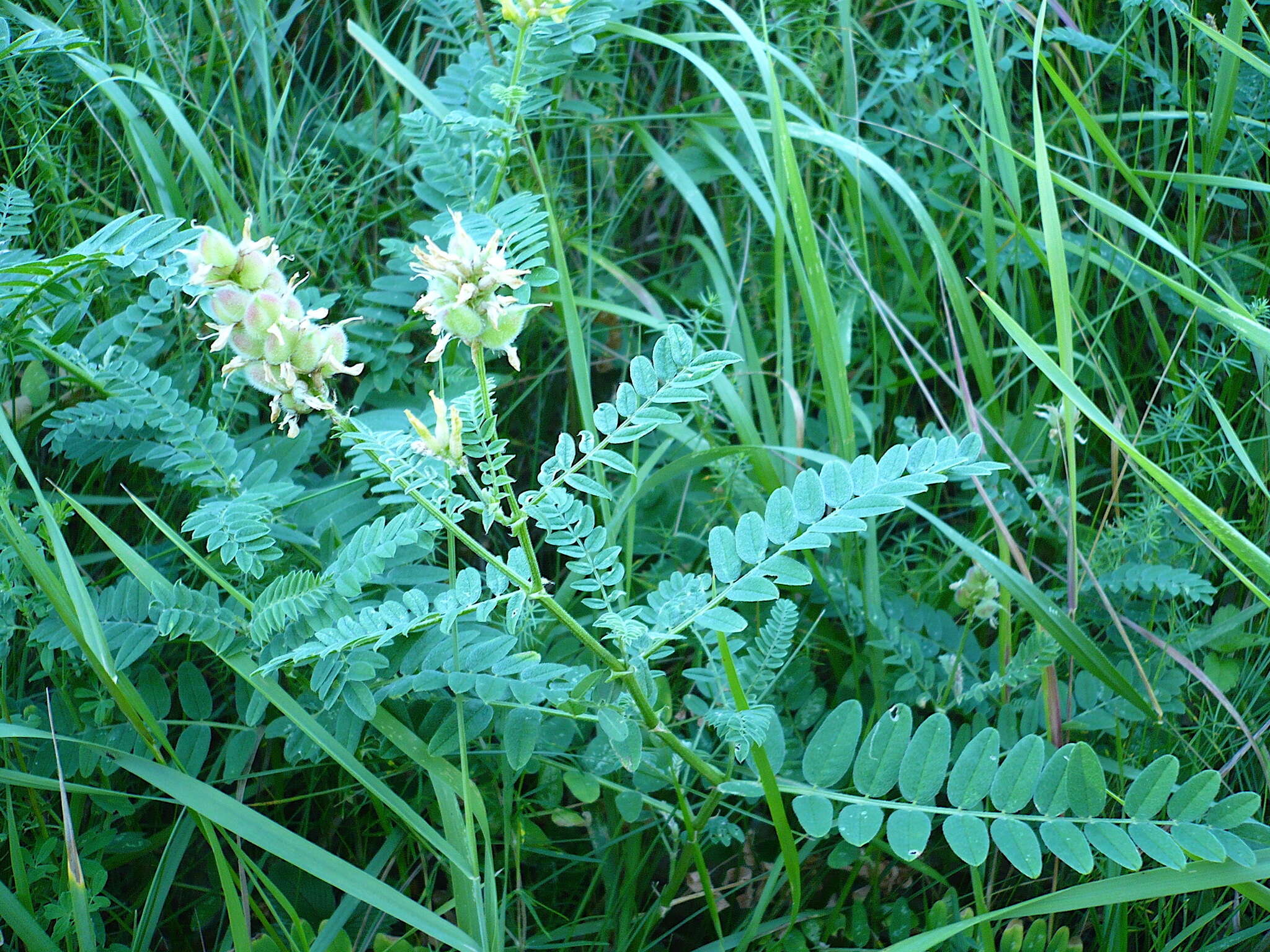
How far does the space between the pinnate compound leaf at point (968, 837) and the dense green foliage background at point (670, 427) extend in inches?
6.3

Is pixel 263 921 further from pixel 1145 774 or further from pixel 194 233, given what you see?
pixel 1145 774

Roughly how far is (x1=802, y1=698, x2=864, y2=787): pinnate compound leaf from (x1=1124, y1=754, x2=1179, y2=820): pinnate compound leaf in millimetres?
363

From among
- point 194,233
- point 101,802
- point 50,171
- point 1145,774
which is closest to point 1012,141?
point 1145,774

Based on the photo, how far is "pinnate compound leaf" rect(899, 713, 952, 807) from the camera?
1.40 m

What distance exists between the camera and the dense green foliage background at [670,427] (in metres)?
1.59

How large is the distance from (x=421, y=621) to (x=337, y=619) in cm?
20

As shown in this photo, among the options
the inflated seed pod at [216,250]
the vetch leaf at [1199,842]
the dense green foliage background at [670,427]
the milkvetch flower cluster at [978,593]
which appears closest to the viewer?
the inflated seed pod at [216,250]

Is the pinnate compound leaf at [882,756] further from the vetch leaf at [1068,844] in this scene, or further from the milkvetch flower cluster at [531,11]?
the milkvetch flower cluster at [531,11]

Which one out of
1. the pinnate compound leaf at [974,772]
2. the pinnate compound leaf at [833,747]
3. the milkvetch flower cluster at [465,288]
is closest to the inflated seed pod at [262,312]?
the milkvetch flower cluster at [465,288]

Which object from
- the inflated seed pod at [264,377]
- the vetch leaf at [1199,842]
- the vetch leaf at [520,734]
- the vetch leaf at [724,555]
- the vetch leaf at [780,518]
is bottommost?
the vetch leaf at [1199,842]

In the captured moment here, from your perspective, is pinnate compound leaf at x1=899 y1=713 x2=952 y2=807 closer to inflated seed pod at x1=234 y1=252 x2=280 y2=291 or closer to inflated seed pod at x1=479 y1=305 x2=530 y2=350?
inflated seed pod at x1=479 y1=305 x2=530 y2=350

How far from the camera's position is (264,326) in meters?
1.04

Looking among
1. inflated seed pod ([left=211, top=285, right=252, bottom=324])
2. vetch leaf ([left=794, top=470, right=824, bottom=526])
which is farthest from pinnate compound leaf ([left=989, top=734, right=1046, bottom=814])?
inflated seed pod ([left=211, top=285, right=252, bottom=324])

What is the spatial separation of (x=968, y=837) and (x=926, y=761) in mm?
110
